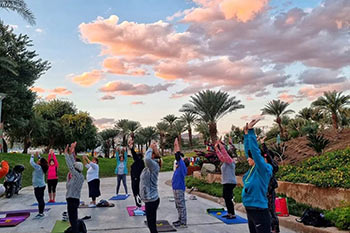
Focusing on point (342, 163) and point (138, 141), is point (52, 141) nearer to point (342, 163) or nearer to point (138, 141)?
point (138, 141)

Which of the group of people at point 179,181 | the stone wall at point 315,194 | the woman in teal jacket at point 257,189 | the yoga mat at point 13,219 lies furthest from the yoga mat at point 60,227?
the stone wall at point 315,194

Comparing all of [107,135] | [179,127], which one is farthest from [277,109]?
[107,135]

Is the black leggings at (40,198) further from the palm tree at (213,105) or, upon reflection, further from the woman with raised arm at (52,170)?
the palm tree at (213,105)

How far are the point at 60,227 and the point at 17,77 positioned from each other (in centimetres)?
1916

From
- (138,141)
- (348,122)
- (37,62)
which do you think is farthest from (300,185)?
(138,141)

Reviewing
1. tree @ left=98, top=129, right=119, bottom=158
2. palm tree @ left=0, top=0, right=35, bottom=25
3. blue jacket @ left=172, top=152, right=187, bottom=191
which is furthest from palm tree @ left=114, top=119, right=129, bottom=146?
blue jacket @ left=172, top=152, right=187, bottom=191

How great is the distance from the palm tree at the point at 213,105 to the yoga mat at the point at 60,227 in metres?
17.7

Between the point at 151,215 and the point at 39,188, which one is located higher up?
the point at 39,188

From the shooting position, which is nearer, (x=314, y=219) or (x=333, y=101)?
(x=314, y=219)

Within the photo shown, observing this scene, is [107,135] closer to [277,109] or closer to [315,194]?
[277,109]

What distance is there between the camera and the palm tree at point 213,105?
979 inches

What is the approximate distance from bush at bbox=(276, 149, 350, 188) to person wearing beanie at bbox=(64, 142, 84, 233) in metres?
6.09

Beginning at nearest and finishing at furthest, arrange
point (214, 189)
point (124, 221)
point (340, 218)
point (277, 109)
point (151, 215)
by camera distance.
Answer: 1. point (151, 215)
2. point (340, 218)
3. point (124, 221)
4. point (214, 189)
5. point (277, 109)

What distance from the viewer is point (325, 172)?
30.6 feet
